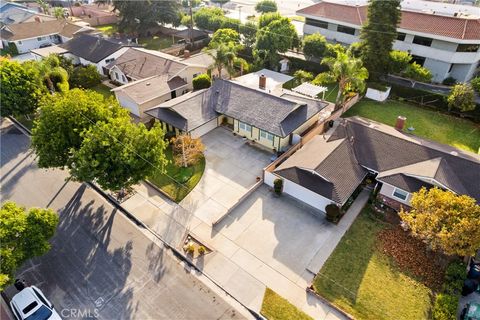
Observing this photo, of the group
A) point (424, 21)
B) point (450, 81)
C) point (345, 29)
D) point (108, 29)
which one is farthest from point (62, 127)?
point (108, 29)

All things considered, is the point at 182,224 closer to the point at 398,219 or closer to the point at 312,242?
the point at 312,242

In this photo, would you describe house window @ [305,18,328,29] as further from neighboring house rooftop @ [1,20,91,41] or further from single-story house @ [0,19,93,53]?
neighboring house rooftop @ [1,20,91,41]

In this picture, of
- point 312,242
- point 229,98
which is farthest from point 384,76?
point 312,242

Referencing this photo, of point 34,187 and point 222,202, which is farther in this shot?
point 34,187

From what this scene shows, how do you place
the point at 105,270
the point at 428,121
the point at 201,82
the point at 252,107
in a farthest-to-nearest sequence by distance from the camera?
the point at 201,82 → the point at 428,121 → the point at 252,107 → the point at 105,270

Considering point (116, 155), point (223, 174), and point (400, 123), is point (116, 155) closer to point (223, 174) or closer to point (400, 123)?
point (223, 174)

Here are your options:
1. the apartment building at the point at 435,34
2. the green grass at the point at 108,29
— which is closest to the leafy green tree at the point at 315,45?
the apartment building at the point at 435,34

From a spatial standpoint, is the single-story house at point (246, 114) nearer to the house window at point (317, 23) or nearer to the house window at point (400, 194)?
the house window at point (400, 194)
